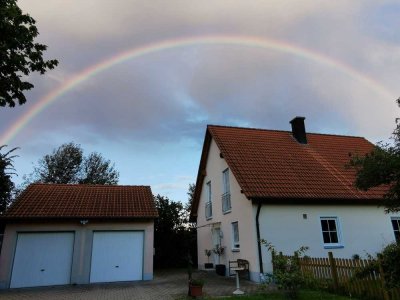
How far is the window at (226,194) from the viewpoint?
1615 cm

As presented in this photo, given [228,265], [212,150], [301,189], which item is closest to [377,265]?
[301,189]

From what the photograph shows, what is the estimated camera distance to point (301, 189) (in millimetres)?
13992

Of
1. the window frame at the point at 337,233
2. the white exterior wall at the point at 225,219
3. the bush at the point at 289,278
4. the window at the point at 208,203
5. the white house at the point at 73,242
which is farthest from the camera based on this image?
the window at the point at 208,203

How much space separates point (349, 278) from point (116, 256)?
10.6 metres

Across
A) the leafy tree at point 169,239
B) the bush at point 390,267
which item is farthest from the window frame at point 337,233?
the leafy tree at point 169,239

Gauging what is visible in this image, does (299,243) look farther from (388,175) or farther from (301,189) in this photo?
(388,175)

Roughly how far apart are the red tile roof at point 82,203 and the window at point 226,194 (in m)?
3.68

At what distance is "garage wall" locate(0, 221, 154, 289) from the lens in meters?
14.0

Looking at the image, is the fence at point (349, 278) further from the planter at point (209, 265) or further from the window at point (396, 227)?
the planter at point (209, 265)

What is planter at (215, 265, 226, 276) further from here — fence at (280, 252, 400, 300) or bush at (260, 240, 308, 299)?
bush at (260, 240, 308, 299)

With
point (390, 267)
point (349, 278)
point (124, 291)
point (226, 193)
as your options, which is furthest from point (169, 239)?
point (390, 267)

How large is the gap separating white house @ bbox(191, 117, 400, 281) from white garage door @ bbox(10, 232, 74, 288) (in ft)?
26.1

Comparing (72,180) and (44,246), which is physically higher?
(72,180)

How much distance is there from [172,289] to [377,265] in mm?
7335
